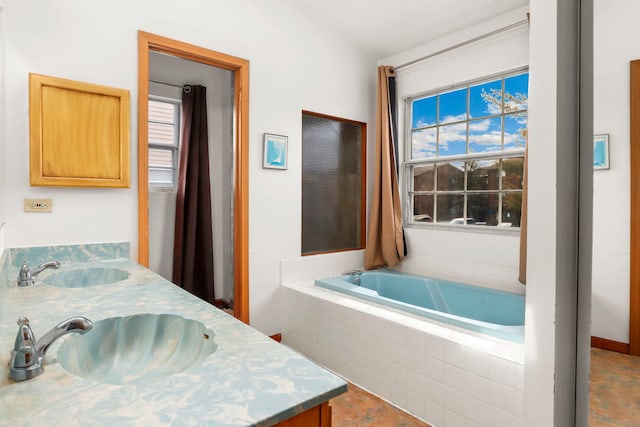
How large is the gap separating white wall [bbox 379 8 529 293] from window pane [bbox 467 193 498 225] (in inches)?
4.6

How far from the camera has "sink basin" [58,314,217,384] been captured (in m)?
0.95

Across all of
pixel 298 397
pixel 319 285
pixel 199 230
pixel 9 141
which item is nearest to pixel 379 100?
pixel 319 285

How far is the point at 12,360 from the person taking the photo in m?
0.73

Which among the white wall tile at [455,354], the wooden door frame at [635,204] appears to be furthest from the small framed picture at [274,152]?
the wooden door frame at [635,204]

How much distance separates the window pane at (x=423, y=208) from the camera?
11.2 ft

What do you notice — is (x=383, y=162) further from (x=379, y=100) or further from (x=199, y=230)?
(x=199, y=230)

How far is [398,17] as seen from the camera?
301 cm

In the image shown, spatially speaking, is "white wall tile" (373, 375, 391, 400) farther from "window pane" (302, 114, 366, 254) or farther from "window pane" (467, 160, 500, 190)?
"window pane" (467, 160, 500, 190)

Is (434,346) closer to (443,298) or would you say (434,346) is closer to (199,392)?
(443,298)

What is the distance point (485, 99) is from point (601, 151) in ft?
7.20

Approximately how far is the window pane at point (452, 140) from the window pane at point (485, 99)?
15cm

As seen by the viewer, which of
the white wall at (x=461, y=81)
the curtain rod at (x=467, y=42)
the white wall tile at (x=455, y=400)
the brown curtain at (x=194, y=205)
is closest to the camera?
the white wall tile at (x=455, y=400)

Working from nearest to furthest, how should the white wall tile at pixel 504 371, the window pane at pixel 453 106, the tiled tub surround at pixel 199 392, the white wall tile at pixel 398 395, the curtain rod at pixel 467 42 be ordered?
1. the tiled tub surround at pixel 199 392
2. the white wall tile at pixel 504 371
3. the white wall tile at pixel 398 395
4. the curtain rod at pixel 467 42
5. the window pane at pixel 453 106

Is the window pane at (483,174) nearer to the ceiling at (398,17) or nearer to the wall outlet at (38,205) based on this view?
the ceiling at (398,17)
